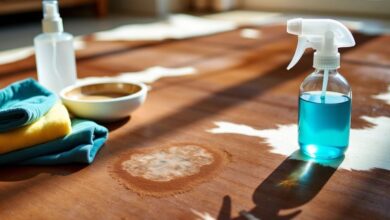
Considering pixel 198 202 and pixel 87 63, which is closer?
pixel 198 202

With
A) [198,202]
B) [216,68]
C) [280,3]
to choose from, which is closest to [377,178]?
[198,202]

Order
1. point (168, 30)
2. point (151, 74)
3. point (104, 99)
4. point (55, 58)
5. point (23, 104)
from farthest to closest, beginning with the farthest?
1. point (168, 30)
2. point (151, 74)
3. point (55, 58)
4. point (104, 99)
5. point (23, 104)

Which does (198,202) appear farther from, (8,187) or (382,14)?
(382,14)

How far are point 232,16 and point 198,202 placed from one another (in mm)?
2094

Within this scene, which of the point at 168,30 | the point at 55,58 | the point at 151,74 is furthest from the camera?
the point at 168,30

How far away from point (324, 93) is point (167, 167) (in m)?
0.26

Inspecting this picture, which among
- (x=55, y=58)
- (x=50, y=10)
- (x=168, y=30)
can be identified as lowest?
(x=168, y=30)

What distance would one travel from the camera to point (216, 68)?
138 centimetres

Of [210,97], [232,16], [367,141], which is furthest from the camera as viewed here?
[232,16]

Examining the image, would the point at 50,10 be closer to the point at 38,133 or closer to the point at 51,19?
the point at 51,19

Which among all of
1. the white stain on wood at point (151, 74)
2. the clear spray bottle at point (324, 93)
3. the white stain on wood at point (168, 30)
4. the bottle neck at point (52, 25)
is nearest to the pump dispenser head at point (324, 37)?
the clear spray bottle at point (324, 93)

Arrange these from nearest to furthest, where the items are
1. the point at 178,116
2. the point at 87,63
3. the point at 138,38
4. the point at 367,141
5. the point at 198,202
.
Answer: the point at 198,202 < the point at 367,141 < the point at 178,116 < the point at 87,63 < the point at 138,38

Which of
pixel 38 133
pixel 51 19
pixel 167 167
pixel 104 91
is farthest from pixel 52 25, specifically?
pixel 167 167

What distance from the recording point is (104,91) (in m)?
0.93
